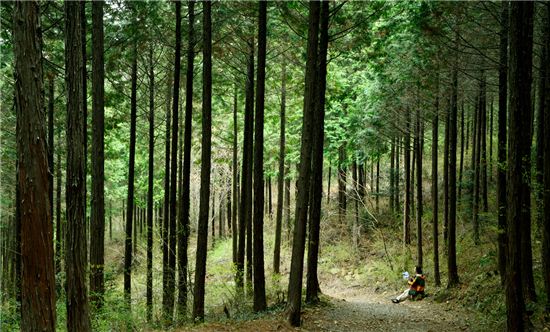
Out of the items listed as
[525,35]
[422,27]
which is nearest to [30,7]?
[525,35]

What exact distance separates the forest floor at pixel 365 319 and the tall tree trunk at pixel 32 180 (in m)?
4.47

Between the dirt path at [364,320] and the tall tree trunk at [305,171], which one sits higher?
the tall tree trunk at [305,171]

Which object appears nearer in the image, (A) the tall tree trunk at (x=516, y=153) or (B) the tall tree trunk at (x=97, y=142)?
(A) the tall tree trunk at (x=516, y=153)

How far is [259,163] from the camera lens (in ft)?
40.6

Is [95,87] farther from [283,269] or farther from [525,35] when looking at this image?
[283,269]

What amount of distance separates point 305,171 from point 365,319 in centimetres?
531

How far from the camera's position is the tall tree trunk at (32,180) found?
5004 millimetres

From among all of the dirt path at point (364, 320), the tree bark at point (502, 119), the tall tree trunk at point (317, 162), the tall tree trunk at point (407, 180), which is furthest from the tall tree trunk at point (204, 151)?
the tall tree trunk at point (407, 180)

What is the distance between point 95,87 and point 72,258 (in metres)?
4.05

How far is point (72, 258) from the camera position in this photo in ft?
20.8

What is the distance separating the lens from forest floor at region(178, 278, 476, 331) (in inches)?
384

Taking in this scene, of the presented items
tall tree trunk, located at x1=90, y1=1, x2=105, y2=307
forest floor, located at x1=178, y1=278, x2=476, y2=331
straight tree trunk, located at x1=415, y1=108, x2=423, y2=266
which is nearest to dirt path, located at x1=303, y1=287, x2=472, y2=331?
forest floor, located at x1=178, y1=278, x2=476, y2=331

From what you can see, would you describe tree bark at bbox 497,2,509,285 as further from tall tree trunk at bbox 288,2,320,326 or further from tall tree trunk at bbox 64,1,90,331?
tall tree trunk at bbox 64,1,90,331

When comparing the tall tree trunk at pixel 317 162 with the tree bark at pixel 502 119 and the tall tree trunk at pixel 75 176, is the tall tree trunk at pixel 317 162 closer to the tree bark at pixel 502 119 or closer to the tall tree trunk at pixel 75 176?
the tree bark at pixel 502 119
